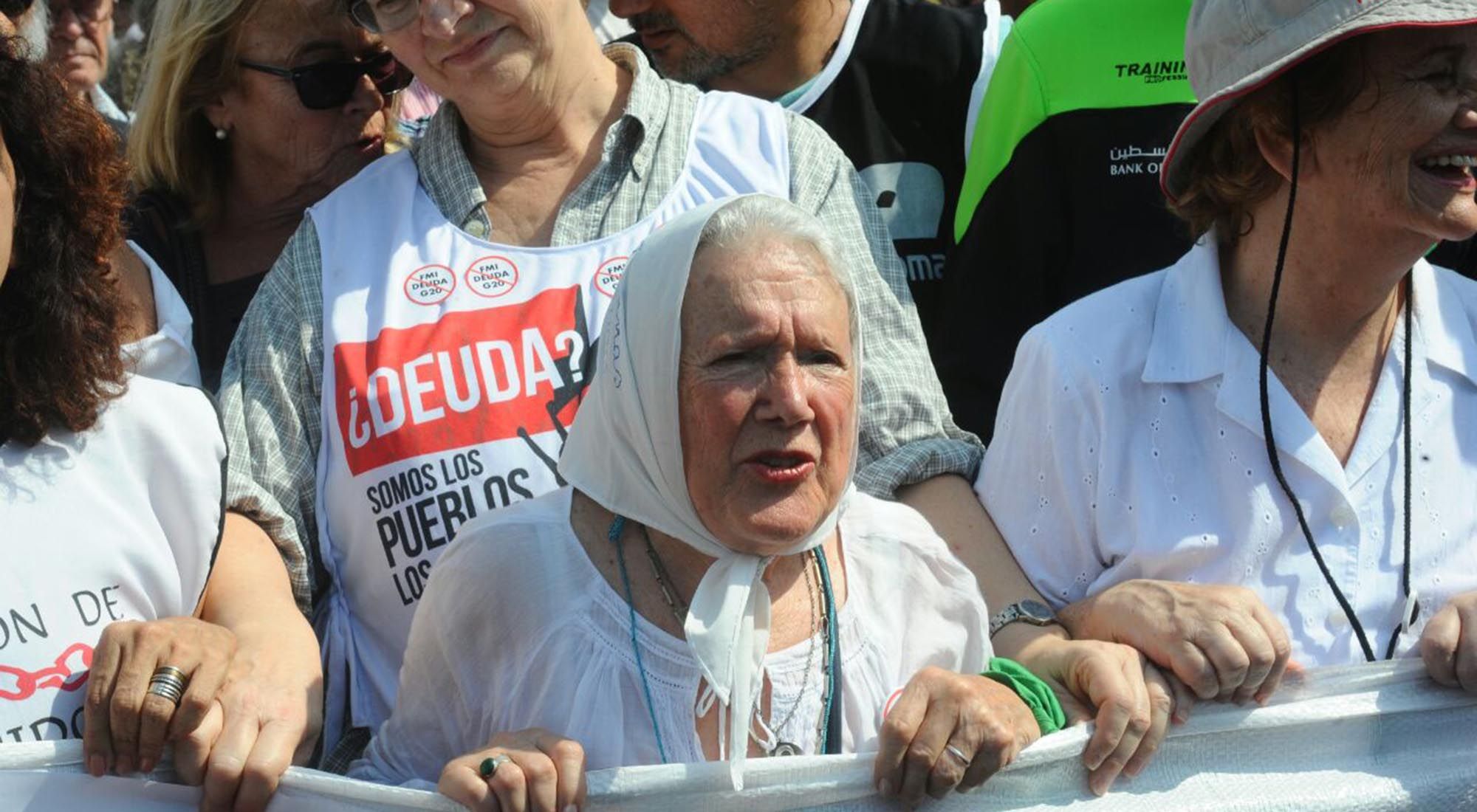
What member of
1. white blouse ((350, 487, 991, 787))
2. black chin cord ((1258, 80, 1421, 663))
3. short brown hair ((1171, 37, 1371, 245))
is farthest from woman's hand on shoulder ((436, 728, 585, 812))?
short brown hair ((1171, 37, 1371, 245))

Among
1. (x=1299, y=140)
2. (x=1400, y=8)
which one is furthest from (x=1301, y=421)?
(x=1400, y=8)

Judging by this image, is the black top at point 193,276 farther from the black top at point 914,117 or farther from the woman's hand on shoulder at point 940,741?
the woman's hand on shoulder at point 940,741

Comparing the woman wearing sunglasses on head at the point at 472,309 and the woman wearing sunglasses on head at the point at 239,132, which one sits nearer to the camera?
the woman wearing sunglasses on head at the point at 472,309

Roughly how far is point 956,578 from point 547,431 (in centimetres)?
73

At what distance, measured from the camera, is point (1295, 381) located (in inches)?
120

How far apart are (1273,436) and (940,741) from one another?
2.57 feet

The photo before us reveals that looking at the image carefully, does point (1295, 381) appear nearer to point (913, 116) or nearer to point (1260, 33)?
Answer: point (1260, 33)

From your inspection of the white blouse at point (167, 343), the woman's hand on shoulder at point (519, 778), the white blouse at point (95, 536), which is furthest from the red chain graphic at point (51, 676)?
the white blouse at point (167, 343)

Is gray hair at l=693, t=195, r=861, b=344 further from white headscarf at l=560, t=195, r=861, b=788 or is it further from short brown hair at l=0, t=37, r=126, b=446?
short brown hair at l=0, t=37, r=126, b=446

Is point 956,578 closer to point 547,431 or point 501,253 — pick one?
point 547,431

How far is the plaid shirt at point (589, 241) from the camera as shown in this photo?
3270 millimetres

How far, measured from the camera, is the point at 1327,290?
306 cm

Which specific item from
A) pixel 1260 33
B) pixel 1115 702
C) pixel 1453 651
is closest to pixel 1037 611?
pixel 1115 702

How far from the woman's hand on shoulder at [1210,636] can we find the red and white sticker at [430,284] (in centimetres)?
126
